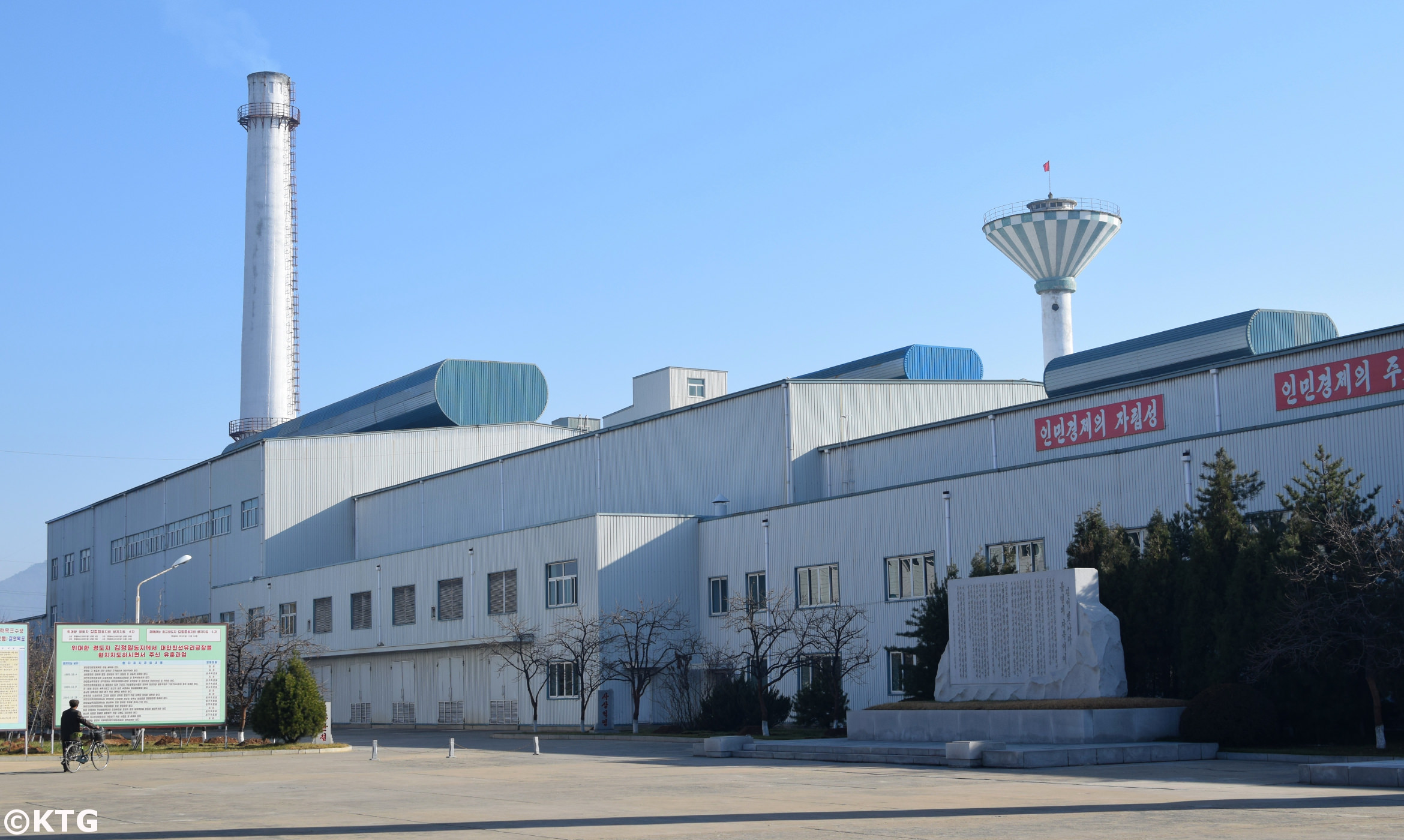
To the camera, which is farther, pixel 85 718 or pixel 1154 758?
pixel 85 718

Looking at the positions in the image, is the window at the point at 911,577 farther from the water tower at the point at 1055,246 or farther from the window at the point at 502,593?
the water tower at the point at 1055,246

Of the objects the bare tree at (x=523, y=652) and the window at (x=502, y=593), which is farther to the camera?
the window at (x=502, y=593)

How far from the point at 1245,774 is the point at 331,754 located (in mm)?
22083

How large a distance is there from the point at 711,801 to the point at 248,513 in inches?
1989

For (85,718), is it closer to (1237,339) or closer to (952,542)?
(952,542)

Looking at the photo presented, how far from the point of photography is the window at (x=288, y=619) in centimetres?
6047

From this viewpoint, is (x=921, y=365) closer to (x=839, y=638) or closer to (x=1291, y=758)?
(x=839, y=638)

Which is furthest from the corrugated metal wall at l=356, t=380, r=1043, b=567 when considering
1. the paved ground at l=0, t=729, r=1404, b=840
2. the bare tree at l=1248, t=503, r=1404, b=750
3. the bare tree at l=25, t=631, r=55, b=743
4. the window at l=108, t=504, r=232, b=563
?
the bare tree at l=1248, t=503, r=1404, b=750

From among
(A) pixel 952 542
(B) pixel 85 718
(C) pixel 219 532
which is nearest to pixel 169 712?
(B) pixel 85 718

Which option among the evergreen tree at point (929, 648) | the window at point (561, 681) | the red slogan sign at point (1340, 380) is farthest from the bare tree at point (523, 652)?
the red slogan sign at point (1340, 380)

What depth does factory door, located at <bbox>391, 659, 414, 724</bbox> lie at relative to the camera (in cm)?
5475

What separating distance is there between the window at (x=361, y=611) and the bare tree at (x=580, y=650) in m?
12.9

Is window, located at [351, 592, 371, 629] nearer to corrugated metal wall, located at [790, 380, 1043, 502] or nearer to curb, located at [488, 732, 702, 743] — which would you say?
curb, located at [488, 732, 702, 743]

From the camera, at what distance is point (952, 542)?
37.4m
